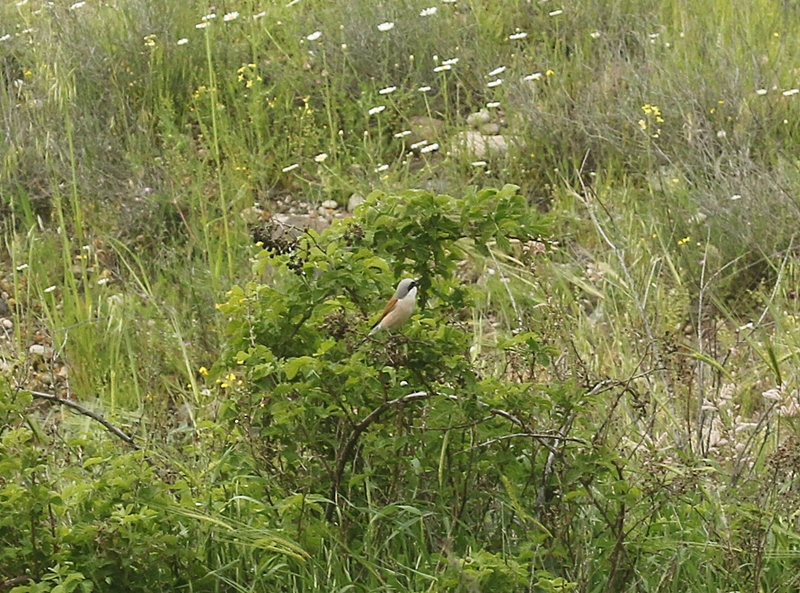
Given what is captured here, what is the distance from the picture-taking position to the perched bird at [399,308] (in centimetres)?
238

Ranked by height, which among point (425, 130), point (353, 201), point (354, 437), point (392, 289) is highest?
point (392, 289)

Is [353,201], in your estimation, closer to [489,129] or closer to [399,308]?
[489,129]

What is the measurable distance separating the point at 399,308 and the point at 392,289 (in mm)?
169

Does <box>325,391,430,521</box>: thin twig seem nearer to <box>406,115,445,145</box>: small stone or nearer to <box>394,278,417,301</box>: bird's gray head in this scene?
<box>394,278,417,301</box>: bird's gray head

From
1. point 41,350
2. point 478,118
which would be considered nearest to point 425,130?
point 478,118

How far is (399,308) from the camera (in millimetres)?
2383

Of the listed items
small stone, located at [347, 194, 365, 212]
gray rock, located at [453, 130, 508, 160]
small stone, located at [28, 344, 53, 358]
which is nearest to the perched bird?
small stone, located at [28, 344, 53, 358]

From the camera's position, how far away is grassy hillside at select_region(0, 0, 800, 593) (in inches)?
93.4

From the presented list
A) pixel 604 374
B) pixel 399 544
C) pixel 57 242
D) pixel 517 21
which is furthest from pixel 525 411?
pixel 517 21

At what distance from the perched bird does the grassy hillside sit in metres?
0.03

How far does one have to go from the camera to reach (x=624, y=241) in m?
4.23

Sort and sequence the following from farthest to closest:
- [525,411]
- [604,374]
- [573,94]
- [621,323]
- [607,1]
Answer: [607,1] → [573,94] → [621,323] → [604,374] → [525,411]

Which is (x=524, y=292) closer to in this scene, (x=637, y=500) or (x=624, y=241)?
(x=624, y=241)

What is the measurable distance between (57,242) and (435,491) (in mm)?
3020
